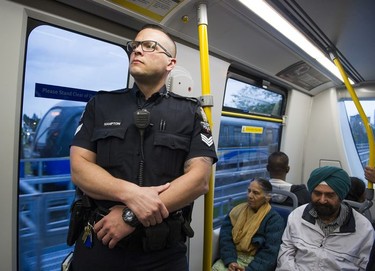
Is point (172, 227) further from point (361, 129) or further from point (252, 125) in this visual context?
point (361, 129)

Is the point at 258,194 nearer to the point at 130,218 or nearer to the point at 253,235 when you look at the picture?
the point at 253,235

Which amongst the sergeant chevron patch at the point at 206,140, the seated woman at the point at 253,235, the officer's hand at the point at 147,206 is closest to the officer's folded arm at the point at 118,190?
the officer's hand at the point at 147,206

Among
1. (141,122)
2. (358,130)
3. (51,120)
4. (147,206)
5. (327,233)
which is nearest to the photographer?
(147,206)

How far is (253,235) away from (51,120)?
80.5 inches

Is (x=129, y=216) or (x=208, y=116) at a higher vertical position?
(x=208, y=116)

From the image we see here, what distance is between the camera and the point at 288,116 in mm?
4426

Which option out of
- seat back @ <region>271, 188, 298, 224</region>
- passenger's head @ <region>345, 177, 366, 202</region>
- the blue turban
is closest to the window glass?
seat back @ <region>271, 188, 298, 224</region>

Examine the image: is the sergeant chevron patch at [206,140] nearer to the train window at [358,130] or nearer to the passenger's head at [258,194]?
the passenger's head at [258,194]

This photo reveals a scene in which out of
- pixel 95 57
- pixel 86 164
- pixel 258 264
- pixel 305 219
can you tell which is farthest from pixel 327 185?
pixel 95 57

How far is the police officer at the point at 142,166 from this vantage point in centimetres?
118

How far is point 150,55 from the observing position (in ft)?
4.61

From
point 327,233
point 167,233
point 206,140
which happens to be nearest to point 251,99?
point 327,233

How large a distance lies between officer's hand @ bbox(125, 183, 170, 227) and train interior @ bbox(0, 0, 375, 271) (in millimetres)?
521

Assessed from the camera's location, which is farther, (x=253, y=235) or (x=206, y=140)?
(x=253, y=235)
